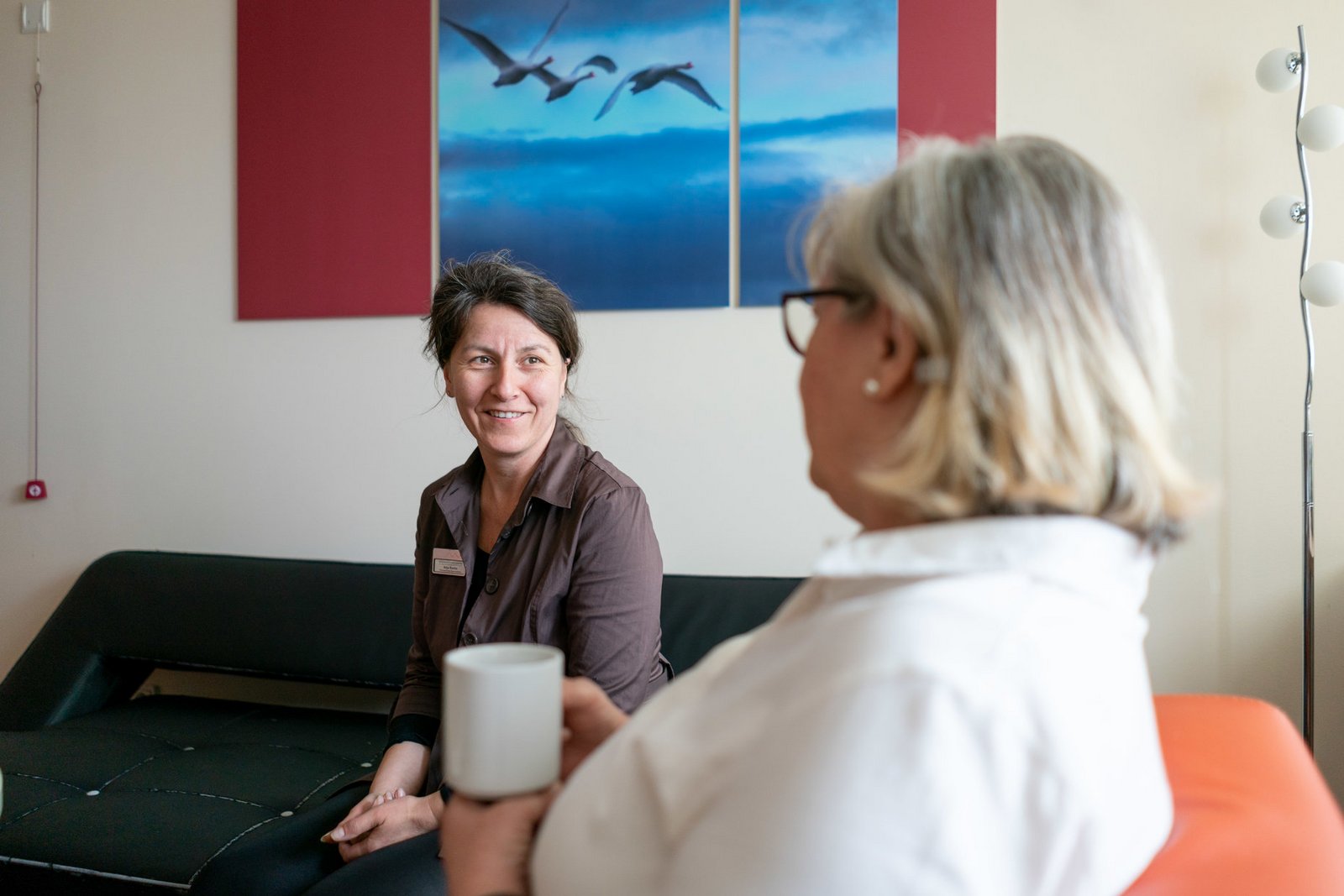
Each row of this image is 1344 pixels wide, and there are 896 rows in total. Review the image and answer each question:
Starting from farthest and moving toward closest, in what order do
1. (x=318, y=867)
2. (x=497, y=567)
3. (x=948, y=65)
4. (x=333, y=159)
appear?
(x=333, y=159) < (x=948, y=65) < (x=497, y=567) < (x=318, y=867)

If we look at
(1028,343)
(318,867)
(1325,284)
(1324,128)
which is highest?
(1324,128)

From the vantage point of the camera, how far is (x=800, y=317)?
948 mm

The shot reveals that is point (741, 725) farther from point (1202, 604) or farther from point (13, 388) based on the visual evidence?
point (13, 388)

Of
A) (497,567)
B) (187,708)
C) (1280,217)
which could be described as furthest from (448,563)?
(1280,217)

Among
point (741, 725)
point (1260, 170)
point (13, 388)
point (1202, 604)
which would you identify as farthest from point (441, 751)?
point (13, 388)

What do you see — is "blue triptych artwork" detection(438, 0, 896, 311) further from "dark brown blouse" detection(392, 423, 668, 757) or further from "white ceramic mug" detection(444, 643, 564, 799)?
"white ceramic mug" detection(444, 643, 564, 799)

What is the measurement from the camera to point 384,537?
10.5 feet

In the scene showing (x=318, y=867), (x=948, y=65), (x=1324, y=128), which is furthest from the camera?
(x=948, y=65)

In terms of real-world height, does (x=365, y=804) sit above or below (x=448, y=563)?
below

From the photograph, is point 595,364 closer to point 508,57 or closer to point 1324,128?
point 508,57

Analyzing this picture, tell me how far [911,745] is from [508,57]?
2831 millimetres

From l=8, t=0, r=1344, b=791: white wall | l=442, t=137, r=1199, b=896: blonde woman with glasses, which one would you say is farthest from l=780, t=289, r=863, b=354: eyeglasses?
l=8, t=0, r=1344, b=791: white wall

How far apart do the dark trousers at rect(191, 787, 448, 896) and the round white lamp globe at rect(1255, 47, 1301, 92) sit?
7.88 ft

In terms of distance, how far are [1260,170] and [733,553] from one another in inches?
66.0
